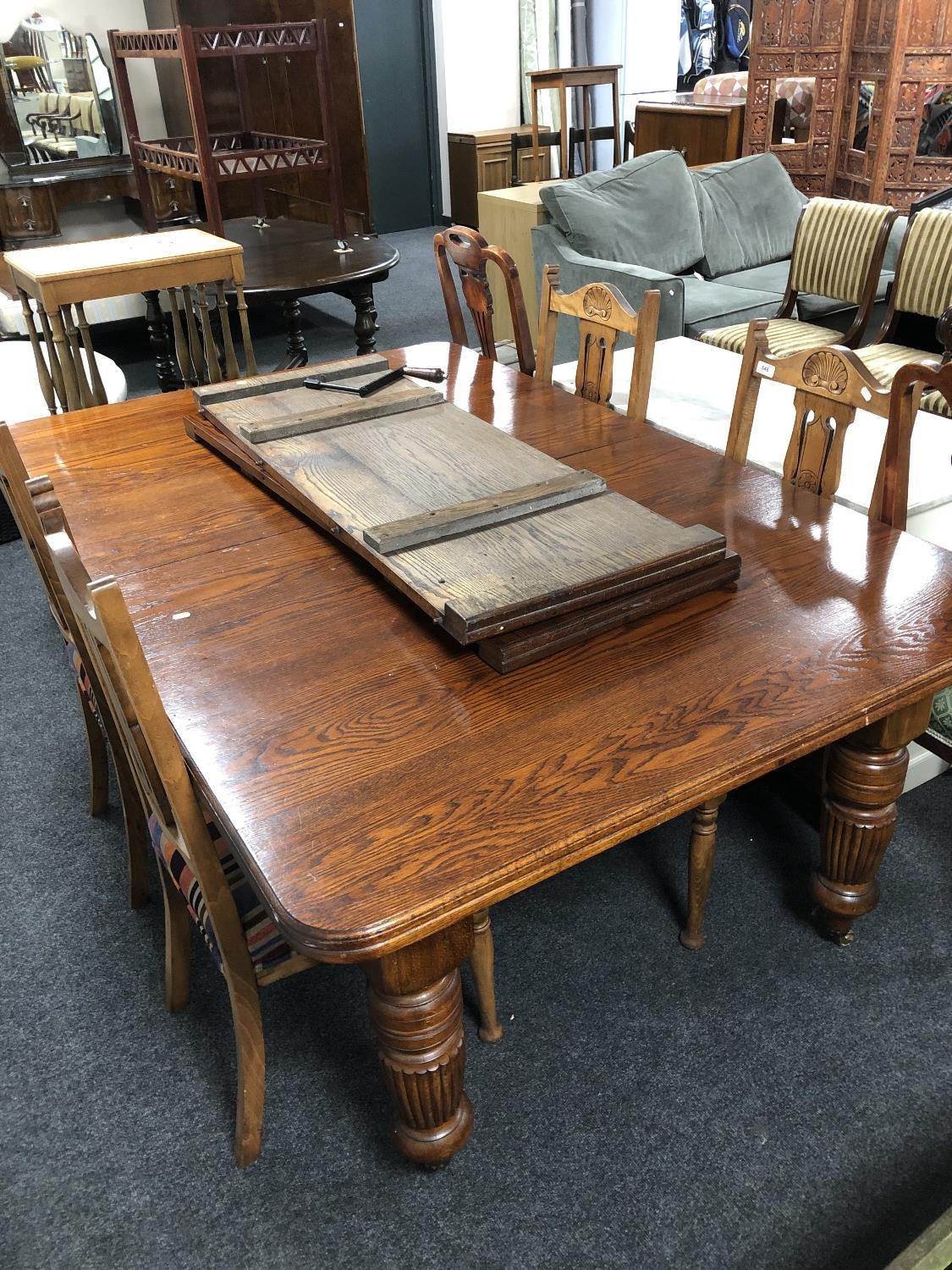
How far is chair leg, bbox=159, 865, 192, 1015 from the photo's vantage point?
150cm

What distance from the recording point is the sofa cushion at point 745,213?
4.42 metres

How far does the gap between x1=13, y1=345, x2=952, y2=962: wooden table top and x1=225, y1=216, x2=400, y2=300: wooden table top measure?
238cm

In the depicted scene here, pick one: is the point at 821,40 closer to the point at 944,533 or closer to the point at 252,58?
the point at 252,58

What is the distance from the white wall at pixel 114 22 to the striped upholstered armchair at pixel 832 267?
179 inches

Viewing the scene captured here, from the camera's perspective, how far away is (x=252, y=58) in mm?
6492

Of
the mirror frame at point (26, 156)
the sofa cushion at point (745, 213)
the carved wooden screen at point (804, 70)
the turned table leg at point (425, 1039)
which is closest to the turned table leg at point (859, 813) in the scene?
the turned table leg at point (425, 1039)

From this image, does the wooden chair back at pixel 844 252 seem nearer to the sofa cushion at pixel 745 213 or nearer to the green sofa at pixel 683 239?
the green sofa at pixel 683 239

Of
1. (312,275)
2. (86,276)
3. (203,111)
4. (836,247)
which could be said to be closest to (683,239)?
(836,247)

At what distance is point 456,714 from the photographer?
1156mm

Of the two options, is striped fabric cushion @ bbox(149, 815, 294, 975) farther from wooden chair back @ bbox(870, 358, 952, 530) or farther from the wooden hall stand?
the wooden hall stand

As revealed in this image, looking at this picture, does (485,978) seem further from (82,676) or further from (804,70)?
(804,70)

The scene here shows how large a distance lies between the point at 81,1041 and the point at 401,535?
3.20ft

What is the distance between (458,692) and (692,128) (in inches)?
224

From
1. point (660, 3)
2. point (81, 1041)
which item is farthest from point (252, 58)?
point (81, 1041)
